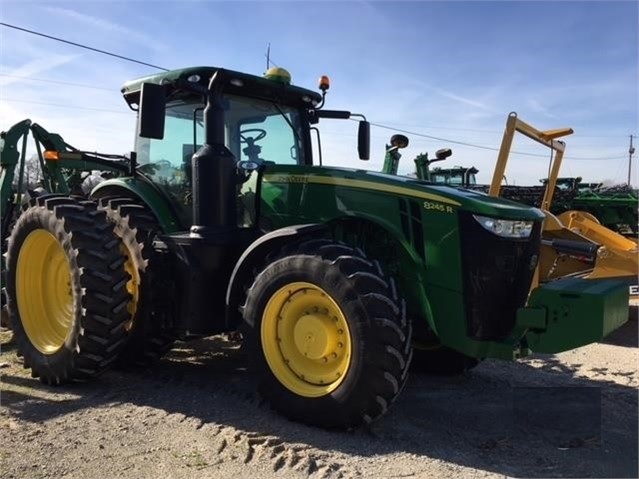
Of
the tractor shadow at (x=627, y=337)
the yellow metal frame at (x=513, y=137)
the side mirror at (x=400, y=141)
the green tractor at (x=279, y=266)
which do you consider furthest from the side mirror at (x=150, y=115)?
the tractor shadow at (x=627, y=337)

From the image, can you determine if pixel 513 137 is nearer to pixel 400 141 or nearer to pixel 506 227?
pixel 400 141

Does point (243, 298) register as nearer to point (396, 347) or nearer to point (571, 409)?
point (396, 347)

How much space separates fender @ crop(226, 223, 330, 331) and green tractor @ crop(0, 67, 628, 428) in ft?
0.04

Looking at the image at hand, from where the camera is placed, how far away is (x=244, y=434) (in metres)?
3.91

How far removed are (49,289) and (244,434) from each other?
2.51m

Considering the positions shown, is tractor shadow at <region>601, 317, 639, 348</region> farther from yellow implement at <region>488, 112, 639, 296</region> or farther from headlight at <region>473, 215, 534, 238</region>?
headlight at <region>473, 215, 534, 238</region>

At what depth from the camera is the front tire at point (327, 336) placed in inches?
145

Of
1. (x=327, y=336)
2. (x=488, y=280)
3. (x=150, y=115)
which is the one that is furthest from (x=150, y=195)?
(x=488, y=280)

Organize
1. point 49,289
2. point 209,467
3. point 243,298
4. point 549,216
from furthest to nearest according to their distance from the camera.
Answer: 1. point 549,216
2. point 49,289
3. point 243,298
4. point 209,467

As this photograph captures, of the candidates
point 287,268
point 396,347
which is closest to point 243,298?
point 287,268

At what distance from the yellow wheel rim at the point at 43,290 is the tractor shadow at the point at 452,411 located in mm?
440

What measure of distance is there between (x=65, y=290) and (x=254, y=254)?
78.6 inches

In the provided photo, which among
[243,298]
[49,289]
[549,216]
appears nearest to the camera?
[243,298]

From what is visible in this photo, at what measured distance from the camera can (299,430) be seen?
13.0 ft
